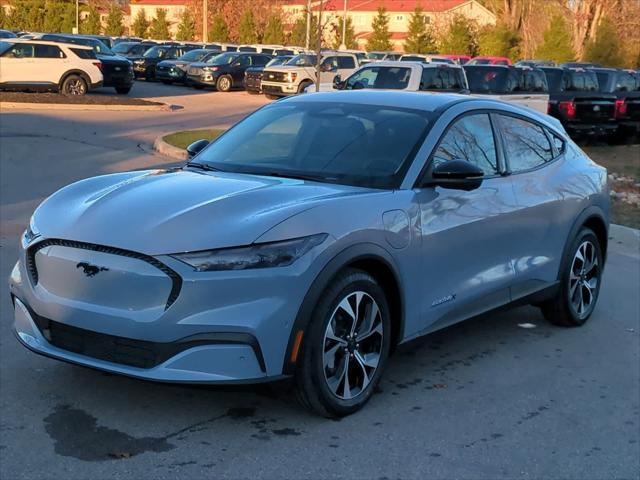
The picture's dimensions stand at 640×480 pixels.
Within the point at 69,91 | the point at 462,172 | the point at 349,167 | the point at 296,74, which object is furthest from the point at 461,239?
the point at 296,74

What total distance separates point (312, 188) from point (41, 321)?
159cm

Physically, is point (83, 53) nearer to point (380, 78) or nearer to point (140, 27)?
point (380, 78)

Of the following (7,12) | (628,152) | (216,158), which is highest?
(7,12)

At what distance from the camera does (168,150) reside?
15375mm

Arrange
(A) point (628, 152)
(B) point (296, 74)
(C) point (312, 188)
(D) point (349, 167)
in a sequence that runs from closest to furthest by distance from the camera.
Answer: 1. (C) point (312, 188)
2. (D) point (349, 167)
3. (A) point (628, 152)
4. (B) point (296, 74)

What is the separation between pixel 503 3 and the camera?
2418 inches

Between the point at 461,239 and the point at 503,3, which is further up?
the point at 503,3

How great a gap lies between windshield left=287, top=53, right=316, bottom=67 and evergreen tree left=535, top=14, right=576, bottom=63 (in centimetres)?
2082

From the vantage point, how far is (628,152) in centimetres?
2139

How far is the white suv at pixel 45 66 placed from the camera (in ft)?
82.9

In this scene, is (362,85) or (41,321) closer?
(41,321)

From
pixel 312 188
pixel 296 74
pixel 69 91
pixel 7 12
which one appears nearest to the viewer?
pixel 312 188

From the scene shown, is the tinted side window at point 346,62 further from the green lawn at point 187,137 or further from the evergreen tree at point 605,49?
the evergreen tree at point 605,49

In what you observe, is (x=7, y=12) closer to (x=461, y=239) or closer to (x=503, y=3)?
(x=503, y=3)
